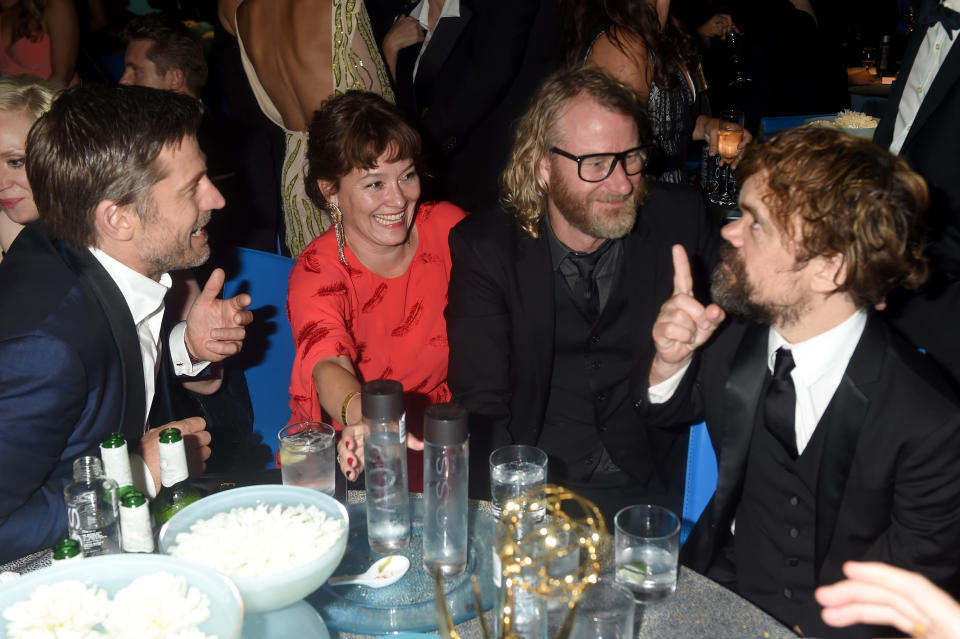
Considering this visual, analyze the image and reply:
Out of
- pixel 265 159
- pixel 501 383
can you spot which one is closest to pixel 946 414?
pixel 501 383

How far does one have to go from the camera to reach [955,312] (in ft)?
7.85

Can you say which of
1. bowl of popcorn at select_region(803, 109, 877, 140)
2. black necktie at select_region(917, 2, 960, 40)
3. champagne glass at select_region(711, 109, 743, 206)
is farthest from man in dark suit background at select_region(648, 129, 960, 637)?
bowl of popcorn at select_region(803, 109, 877, 140)

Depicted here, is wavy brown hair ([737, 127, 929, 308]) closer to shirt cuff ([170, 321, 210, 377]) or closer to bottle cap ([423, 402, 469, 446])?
bottle cap ([423, 402, 469, 446])

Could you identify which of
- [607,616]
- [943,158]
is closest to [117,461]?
[607,616]

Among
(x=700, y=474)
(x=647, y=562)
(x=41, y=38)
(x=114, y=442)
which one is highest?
(x=41, y=38)

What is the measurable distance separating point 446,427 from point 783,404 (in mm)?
853

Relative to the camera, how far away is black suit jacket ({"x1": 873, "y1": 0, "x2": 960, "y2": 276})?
2416mm

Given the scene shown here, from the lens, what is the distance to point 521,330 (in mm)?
2332

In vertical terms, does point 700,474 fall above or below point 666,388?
below

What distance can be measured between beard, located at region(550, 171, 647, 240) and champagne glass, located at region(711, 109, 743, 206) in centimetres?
147

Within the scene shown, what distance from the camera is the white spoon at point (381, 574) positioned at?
1.39m

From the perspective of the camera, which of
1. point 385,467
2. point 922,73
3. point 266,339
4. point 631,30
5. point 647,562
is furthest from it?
point 631,30

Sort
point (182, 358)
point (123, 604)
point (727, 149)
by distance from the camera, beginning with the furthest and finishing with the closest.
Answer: point (727, 149) → point (182, 358) → point (123, 604)

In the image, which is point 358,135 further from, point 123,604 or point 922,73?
point 922,73
